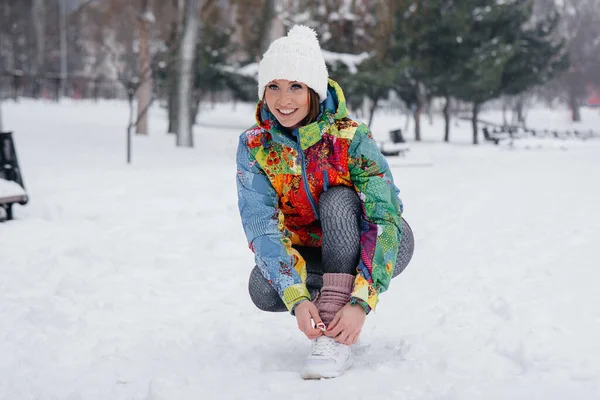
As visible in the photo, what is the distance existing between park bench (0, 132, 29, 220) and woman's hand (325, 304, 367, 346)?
4592 mm

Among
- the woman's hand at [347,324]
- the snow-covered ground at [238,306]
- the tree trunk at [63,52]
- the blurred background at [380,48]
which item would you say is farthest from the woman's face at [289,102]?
the tree trunk at [63,52]

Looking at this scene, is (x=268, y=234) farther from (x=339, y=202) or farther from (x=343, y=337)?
(x=343, y=337)

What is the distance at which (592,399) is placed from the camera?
2.23m

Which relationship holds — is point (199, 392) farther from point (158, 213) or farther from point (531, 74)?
point (531, 74)

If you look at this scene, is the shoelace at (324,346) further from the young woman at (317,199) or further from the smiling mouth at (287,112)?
the smiling mouth at (287,112)

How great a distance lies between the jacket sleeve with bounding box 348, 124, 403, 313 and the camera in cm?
248

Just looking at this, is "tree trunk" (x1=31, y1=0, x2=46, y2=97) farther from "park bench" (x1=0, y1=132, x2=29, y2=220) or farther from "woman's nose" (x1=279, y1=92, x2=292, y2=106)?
"woman's nose" (x1=279, y1=92, x2=292, y2=106)

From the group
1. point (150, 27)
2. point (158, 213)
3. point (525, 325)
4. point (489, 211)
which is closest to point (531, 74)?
point (150, 27)

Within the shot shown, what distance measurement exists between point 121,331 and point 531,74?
27.4 meters

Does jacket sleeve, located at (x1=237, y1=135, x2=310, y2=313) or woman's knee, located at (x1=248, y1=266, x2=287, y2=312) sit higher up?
jacket sleeve, located at (x1=237, y1=135, x2=310, y2=313)

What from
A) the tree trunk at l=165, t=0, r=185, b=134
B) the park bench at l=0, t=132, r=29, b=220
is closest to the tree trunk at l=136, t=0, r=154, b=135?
the tree trunk at l=165, t=0, r=185, b=134

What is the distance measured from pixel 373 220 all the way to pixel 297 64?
0.66m

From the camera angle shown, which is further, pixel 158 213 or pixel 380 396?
pixel 158 213

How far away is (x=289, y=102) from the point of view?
2576 millimetres
